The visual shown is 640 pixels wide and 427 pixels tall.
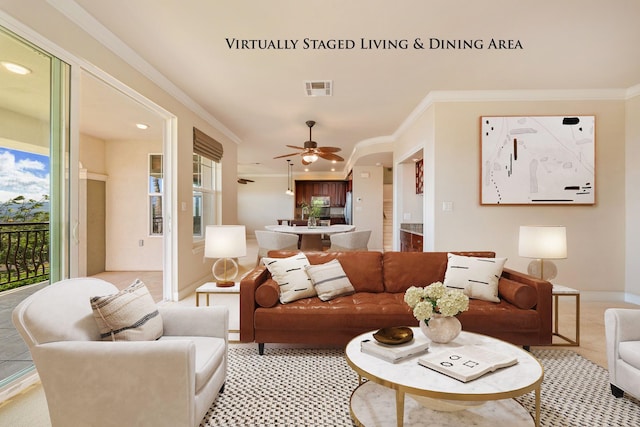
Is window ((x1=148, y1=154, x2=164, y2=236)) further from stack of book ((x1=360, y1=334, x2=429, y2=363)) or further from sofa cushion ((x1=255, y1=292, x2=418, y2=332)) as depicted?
stack of book ((x1=360, y1=334, x2=429, y2=363))

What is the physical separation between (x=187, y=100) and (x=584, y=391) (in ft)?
16.1

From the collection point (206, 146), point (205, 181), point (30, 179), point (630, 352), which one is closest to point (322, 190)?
point (205, 181)

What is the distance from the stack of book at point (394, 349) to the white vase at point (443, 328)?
0.24 ft

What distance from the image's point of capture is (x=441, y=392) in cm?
140

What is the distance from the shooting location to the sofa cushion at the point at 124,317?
1.62m

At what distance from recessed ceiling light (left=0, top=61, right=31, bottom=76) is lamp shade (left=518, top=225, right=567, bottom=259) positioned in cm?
415

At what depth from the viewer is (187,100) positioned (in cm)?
439

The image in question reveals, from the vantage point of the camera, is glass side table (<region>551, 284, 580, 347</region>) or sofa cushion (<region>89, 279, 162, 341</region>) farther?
glass side table (<region>551, 284, 580, 347</region>)

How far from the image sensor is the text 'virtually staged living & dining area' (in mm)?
1630

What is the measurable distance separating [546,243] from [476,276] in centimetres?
77

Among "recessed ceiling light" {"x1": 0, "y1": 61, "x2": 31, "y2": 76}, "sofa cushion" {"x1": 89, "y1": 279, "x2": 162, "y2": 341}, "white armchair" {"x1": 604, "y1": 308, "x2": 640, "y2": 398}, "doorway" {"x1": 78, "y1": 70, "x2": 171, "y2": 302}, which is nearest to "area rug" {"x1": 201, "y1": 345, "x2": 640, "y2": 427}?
"white armchair" {"x1": 604, "y1": 308, "x2": 640, "y2": 398}

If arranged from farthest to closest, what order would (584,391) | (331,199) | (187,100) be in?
(331,199)
(187,100)
(584,391)

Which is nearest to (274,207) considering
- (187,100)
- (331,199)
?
(331,199)

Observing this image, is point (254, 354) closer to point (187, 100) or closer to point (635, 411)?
point (635, 411)
